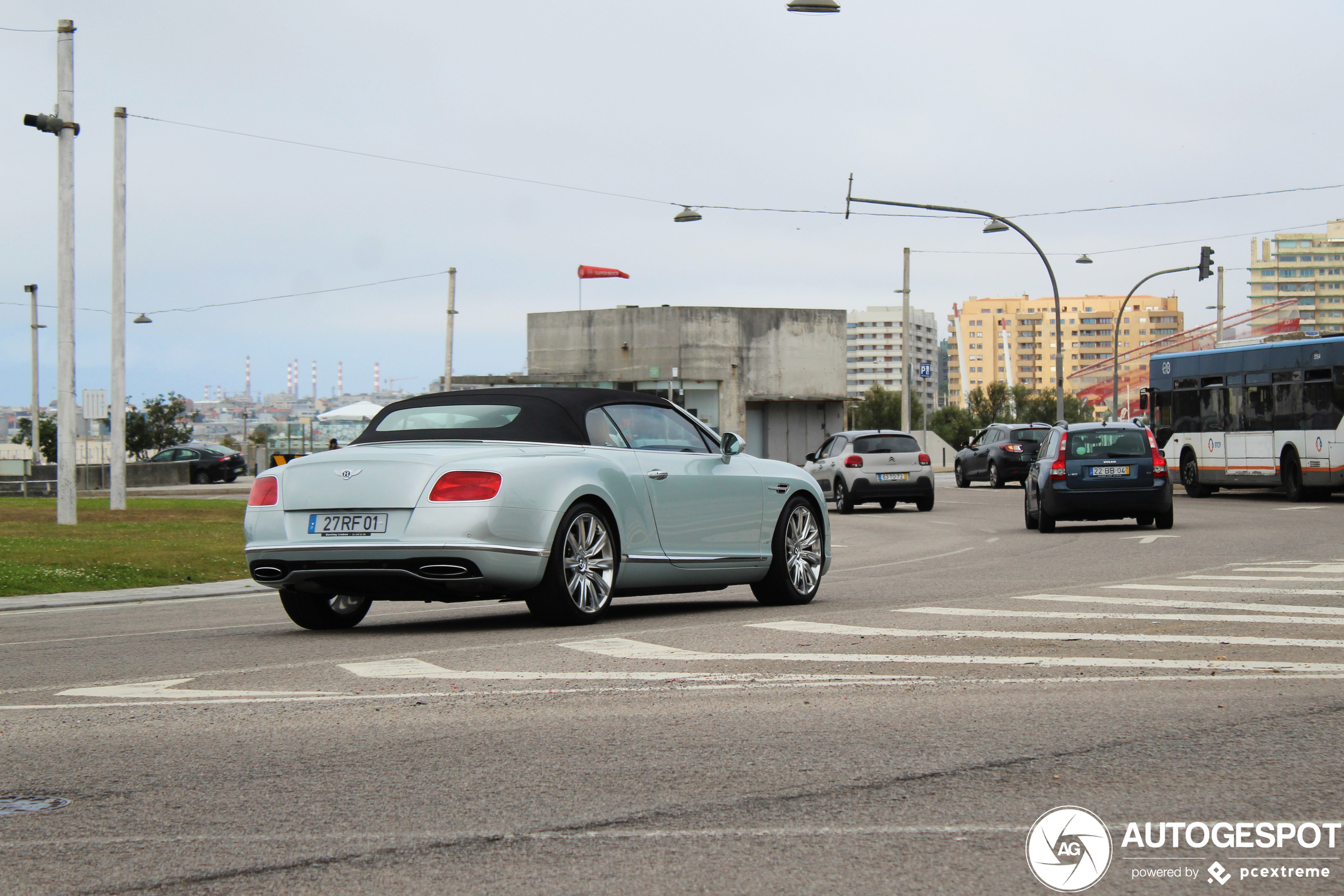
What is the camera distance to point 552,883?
148 inches

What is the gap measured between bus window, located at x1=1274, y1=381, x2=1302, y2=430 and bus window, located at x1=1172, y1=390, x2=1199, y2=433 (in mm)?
3148

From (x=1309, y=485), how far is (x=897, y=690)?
24.9 meters

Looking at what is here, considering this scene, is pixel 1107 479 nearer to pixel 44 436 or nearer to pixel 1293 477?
pixel 1293 477

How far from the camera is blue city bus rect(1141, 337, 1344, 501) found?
28578 millimetres

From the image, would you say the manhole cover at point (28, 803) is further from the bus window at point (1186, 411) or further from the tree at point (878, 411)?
the tree at point (878, 411)

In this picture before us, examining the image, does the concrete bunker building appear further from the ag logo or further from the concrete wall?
the ag logo

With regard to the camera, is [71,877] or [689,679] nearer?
[71,877]

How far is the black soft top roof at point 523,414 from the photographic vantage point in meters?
9.72

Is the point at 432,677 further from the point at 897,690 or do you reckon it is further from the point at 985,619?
the point at 985,619

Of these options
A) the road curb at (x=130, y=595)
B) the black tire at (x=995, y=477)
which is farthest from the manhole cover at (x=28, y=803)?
the black tire at (x=995, y=477)

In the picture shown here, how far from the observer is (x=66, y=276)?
2341 cm

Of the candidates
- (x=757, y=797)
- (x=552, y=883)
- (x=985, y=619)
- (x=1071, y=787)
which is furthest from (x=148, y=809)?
(x=985, y=619)

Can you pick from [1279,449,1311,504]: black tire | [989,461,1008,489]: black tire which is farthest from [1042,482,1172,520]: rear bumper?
[989,461,1008,489]: black tire

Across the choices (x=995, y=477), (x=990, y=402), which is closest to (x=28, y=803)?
(x=995, y=477)
